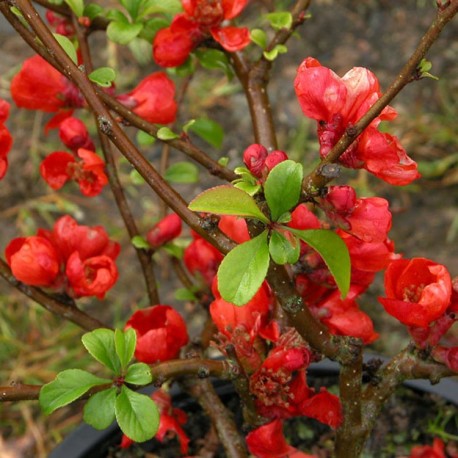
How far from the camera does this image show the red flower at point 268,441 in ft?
2.88

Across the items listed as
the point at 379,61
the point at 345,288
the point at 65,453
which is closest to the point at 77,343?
the point at 65,453

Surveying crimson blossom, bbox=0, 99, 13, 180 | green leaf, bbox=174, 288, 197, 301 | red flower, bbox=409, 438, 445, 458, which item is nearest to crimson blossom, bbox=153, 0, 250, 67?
crimson blossom, bbox=0, 99, 13, 180

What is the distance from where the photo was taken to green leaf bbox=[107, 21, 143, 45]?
94 centimetres

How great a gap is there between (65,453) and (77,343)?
0.79 metres

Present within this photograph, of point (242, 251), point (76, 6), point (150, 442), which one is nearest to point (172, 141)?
point (76, 6)

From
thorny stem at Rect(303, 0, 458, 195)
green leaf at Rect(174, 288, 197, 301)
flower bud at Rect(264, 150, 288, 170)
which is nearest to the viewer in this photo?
thorny stem at Rect(303, 0, 458, 195)

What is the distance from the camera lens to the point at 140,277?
2.00 m

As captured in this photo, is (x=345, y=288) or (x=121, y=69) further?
(x=121, y=69)

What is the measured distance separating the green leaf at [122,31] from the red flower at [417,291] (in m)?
0.42

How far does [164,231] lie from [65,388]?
0.30 meters

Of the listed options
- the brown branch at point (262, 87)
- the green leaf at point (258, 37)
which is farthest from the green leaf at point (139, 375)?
the green leaf at point (258, 37)

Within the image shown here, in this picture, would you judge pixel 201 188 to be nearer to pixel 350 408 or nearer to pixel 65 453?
pixel 65 453

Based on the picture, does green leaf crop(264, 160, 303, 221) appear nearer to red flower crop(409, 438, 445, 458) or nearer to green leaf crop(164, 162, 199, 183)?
green leaf crop(164, 162, 199, 183)

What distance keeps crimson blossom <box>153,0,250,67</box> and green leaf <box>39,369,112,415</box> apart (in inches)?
16.8
